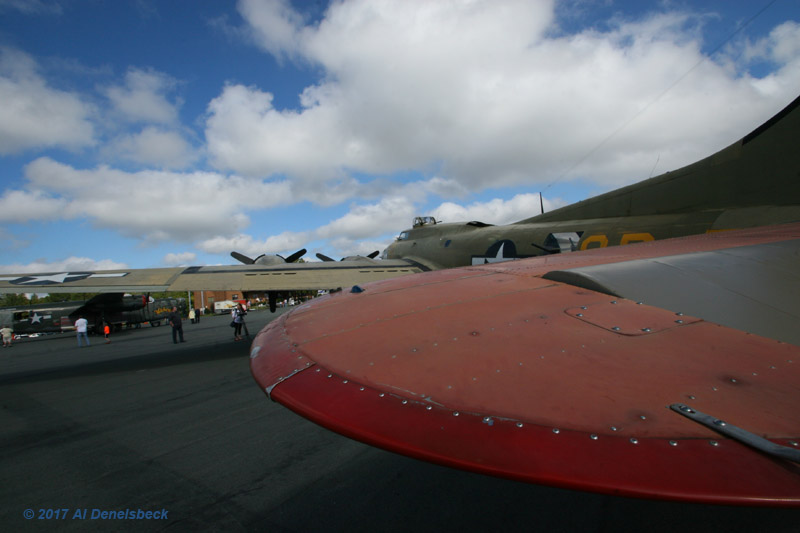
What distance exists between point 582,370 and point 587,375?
0.12ft

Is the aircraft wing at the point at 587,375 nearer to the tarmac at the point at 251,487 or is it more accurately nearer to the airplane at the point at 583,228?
the tarmac at the point at 251,487

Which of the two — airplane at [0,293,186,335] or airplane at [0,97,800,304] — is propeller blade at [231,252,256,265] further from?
airplane at [0,293,186,335]

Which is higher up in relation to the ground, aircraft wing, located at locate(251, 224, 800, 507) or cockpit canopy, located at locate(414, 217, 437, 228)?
cockpit canopy, located at locate(414, 217, 437, 228)

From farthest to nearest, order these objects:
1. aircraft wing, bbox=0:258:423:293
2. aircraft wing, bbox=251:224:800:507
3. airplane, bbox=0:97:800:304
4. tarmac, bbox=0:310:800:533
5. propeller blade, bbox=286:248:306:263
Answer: propeller blade, bbox=286:248:306:263 → aircraft wing, bbox=0:258:423:293 → airplane, bbox=0:97:800:304 → tarmac, bbox=0:310:800:533 → aircraft wing, bbox=251:224:800:507

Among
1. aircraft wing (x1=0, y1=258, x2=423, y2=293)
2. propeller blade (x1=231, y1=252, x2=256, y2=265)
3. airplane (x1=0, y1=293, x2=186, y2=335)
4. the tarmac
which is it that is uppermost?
propeller blade (x1=231, y1=252, x2=256, y2=265)

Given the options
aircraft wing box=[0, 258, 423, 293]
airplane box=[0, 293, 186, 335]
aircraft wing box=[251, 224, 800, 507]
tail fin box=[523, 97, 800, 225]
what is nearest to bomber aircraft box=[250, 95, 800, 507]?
aircraft wing box=[251, 224, 800, 507]

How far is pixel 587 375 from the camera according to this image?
1555 mm

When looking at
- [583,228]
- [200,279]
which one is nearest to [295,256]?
[200,279]

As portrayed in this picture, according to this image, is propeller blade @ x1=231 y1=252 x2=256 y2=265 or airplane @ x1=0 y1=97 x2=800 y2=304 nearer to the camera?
airplane @ x1=0 y1=97 x2=800 y2=304

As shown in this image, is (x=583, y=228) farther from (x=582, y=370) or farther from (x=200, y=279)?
(x=200, y=279)

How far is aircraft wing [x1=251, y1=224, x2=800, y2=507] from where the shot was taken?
1156 millimetres

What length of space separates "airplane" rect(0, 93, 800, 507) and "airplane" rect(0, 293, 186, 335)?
2791cm

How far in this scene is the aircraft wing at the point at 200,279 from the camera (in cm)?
987

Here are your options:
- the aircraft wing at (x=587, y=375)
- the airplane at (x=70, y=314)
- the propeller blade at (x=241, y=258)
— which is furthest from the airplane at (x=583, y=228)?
the airplane at (x=70, y=314)
